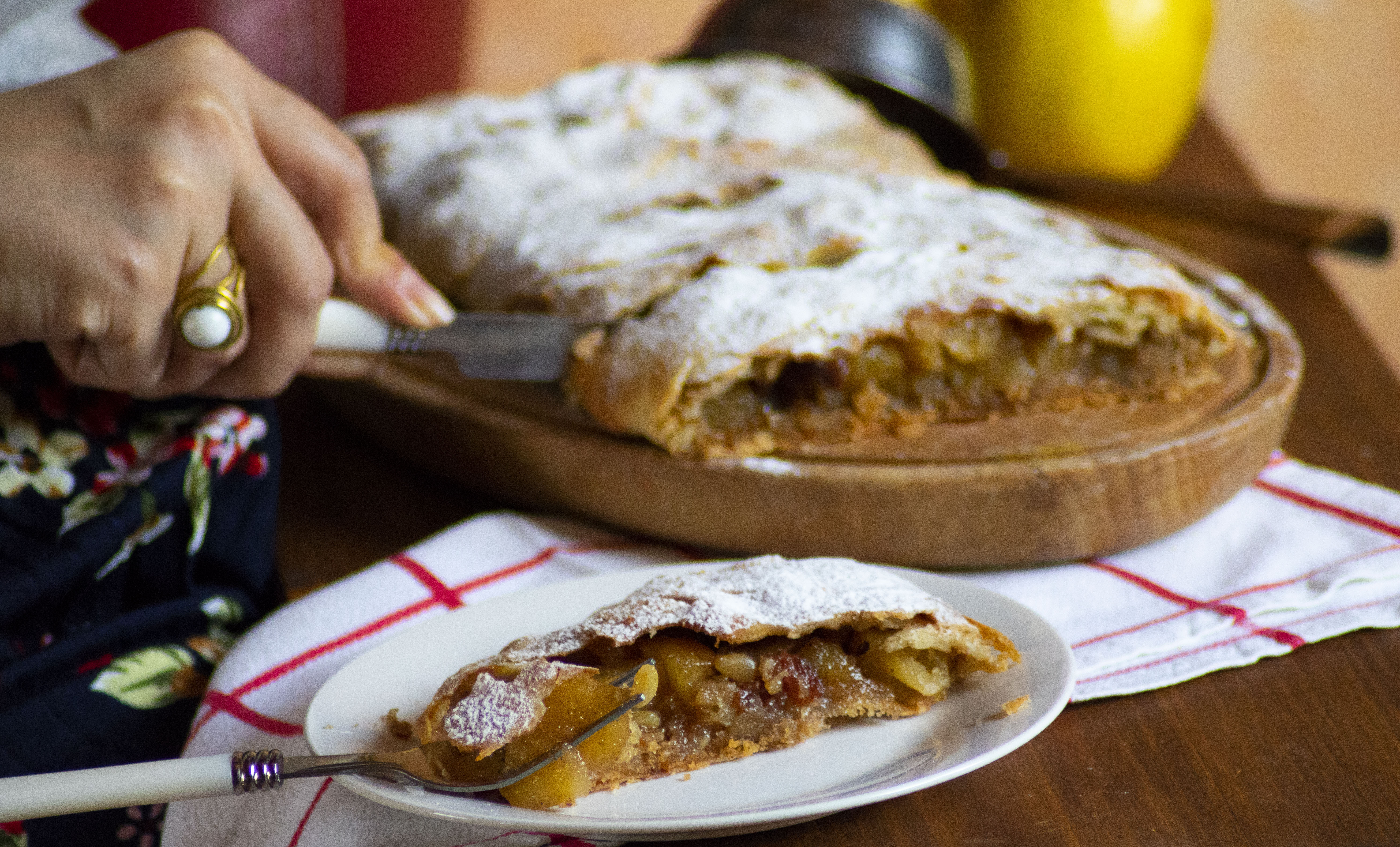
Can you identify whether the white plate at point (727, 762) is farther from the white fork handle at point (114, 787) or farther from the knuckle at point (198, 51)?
the knuckle at point (198, 51)

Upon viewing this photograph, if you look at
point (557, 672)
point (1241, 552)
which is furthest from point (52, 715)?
point (1241, 552)

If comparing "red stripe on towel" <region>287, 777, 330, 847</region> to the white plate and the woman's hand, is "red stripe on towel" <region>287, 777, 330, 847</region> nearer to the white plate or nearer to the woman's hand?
the white plate

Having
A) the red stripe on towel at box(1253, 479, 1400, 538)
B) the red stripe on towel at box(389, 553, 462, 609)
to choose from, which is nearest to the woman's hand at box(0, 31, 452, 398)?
the red stripe on towel at box(389, 553, 462, 609)

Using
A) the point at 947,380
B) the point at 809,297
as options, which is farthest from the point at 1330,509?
the point at 809,297

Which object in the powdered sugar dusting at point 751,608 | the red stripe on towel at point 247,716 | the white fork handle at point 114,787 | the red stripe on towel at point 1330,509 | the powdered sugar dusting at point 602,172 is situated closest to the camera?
the white fork handle at point 114,787

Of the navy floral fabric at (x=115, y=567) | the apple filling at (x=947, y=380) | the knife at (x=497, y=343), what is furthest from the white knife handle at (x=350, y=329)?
the apple filling at (x=947, y=380)

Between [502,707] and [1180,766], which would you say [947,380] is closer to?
[1180,766]

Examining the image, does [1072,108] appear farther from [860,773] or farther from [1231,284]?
[860,773]
